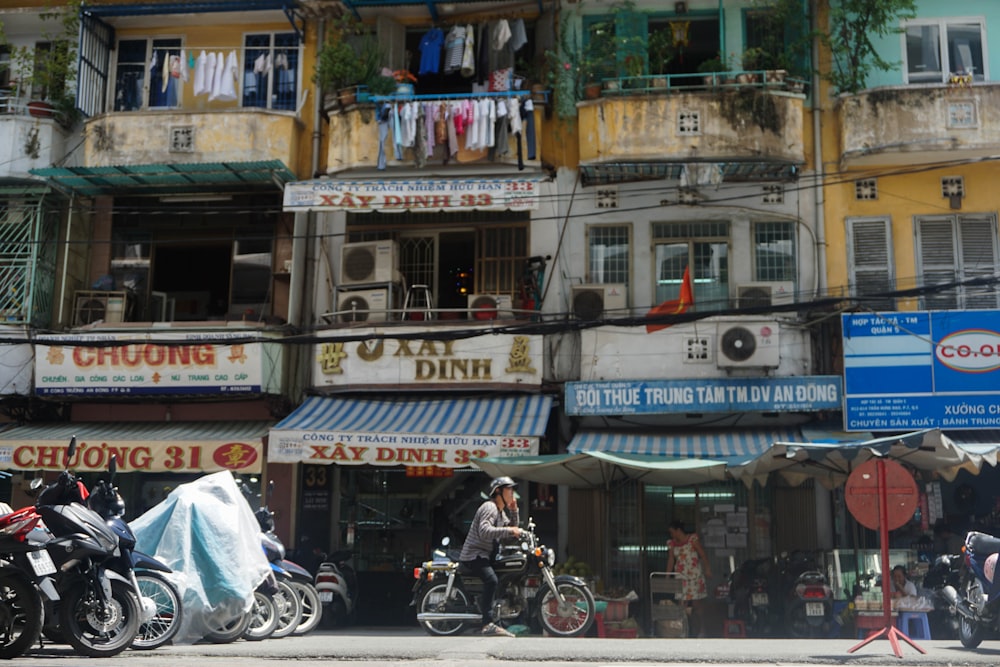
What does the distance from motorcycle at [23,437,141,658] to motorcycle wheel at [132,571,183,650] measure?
0.51 metres

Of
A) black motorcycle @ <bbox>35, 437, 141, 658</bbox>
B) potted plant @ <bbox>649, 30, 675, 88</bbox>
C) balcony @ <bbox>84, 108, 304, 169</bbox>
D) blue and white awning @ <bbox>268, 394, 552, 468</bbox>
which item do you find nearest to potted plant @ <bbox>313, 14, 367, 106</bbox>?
balcony @ <bbox>84, 108, 304, 169</bbox>

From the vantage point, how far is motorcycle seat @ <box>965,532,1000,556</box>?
36.6 feet

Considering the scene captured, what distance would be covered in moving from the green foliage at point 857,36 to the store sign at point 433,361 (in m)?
6.75

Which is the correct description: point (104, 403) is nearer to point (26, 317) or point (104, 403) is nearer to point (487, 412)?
point (26, 317)

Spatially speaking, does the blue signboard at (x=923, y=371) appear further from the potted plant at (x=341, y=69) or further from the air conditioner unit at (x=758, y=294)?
the potted plant at (x=341, y=69)

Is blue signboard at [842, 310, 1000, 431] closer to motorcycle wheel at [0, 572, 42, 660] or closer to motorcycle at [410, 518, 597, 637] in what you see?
motorcycle at [410, 518, 597, 637]

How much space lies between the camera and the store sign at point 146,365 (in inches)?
712

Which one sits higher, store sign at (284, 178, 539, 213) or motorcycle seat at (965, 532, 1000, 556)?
store sign at (284, 178, 539, 213)

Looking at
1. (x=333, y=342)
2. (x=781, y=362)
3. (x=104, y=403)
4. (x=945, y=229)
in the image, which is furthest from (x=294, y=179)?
(x=945, y=229)

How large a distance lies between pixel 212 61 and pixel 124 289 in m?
4.39

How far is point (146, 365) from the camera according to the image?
18.3 metres

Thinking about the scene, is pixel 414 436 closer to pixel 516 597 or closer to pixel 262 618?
pixel 516 597

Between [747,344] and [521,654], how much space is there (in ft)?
29.8

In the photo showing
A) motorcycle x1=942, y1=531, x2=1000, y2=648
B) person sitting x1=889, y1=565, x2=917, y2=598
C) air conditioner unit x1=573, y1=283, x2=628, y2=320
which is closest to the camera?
motorcycle x1=942, y1=531, x2=1000, y2=648
